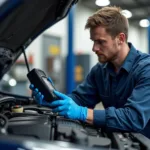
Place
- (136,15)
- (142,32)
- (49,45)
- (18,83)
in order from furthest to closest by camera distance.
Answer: (142,32) → (136,15) → (49,45) → (18,83)

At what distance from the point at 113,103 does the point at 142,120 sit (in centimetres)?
37

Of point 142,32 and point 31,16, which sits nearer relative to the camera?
point 31,16

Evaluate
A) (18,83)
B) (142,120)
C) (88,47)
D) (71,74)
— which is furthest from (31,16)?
(88,47)

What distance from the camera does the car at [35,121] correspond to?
0.91m

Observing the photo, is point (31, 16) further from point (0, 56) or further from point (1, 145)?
point (1, 145)

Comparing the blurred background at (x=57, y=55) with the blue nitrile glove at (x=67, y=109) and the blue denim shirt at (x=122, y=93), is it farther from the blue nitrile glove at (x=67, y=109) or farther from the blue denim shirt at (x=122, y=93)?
the blue nitrile glove at (x=67, y=109)

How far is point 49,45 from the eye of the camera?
23.9 ft

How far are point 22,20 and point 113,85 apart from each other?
0.64m

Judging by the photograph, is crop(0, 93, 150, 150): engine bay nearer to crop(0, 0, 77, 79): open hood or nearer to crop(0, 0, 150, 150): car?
crop(0, 0, 150, 150): car

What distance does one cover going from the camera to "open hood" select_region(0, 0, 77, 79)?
3.40 feet

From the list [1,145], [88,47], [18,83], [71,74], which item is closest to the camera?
[1,145]

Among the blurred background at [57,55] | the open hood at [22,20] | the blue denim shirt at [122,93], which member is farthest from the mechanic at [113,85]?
the blurred background at [57,55]

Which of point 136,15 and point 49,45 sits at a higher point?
point 136,15

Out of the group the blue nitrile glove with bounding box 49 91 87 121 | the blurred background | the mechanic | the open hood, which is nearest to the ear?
the mechanic
